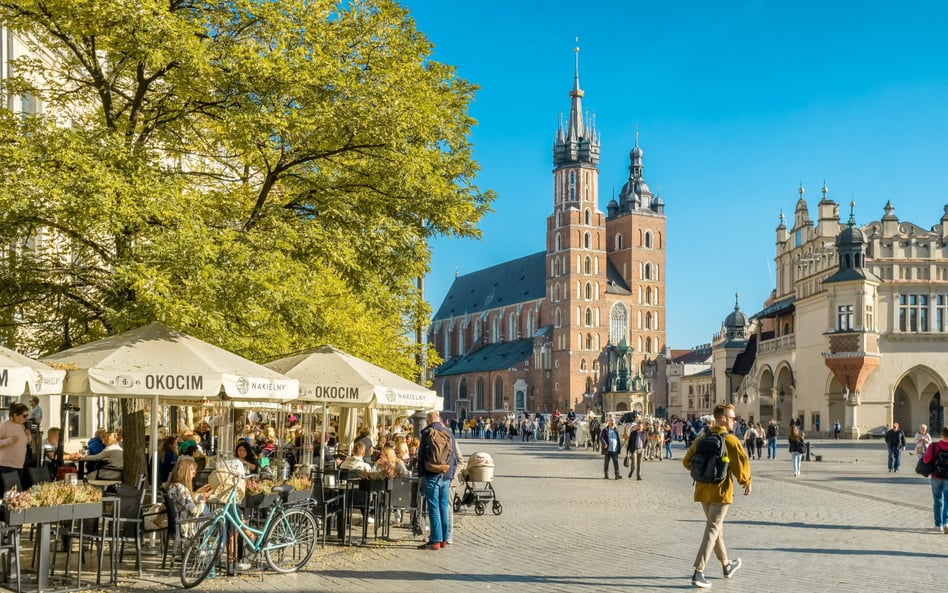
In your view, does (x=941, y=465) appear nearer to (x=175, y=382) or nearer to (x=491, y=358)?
(x=175, y=382)

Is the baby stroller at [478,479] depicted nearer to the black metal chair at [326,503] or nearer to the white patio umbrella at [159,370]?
the black metal chair at [326,503]

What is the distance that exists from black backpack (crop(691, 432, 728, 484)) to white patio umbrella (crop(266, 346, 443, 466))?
475 cm

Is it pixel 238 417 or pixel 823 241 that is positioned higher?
pixel 823 241

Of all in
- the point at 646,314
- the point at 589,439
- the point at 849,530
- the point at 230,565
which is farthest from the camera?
the point at 646,314

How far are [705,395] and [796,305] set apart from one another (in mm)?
69764

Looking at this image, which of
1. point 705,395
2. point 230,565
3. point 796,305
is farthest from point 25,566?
point 705,395

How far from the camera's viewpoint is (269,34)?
13.9 metres

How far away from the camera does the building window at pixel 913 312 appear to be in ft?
183

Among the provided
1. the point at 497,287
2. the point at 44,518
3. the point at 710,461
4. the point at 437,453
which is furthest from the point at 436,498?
the point at 497,287

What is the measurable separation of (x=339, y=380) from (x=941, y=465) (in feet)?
27.5

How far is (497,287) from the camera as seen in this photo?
14012 cm

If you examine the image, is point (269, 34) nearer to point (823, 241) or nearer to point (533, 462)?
point (533, 462)

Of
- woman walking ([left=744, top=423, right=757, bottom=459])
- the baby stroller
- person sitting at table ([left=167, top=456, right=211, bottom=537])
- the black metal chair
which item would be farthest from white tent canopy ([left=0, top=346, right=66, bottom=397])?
woman walking ([left=744, top=423, right=757, bottom=459])

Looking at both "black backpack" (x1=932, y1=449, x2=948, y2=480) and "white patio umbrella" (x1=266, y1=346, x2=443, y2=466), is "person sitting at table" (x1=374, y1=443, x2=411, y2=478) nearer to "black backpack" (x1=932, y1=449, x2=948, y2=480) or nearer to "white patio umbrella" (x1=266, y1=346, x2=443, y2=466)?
"white patio umbrella" (x1=266, y1=346, x2=443, y2=466)
